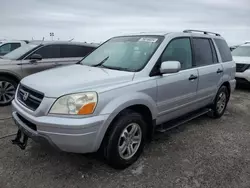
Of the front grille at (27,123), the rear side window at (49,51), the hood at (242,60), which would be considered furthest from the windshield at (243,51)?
the front grille at (27,123)

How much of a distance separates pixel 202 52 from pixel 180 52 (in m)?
0.75

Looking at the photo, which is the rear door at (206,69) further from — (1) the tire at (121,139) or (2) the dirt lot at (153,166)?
(1) the tire at (121,139)

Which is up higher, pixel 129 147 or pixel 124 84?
pixel 124 84

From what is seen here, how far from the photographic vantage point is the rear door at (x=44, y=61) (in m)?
5.92

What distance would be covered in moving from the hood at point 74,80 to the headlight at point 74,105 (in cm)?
7

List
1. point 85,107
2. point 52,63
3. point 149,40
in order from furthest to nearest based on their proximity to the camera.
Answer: point 52,63 → point 149,40 → point 85,107

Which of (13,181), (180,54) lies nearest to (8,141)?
(13,181)

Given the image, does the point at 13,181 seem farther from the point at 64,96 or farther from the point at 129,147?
the point at 129,147

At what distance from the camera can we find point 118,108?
269cm

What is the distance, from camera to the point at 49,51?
6441 mm

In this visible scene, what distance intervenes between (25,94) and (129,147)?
1480mm

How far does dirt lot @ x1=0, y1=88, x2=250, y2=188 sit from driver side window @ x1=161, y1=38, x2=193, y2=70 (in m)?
1.30

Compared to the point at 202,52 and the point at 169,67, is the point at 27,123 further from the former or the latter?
the point at 202,52

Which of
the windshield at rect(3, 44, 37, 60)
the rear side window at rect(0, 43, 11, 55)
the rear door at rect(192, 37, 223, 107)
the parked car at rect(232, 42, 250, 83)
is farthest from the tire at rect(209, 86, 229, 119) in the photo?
the rear side window at rect(0, 43, 11, 55)
